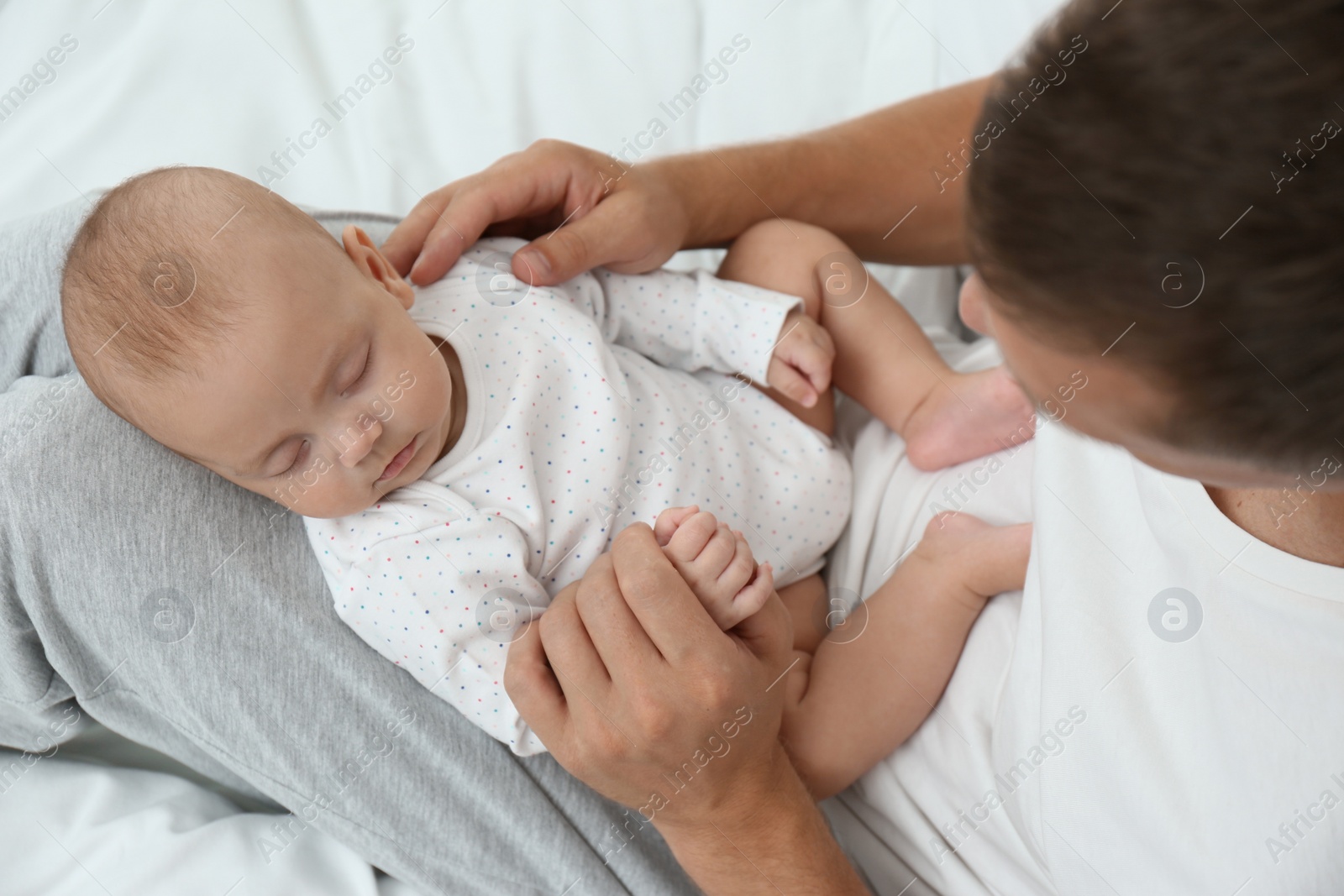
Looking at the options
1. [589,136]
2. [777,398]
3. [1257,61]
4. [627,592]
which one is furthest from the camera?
[589,136]

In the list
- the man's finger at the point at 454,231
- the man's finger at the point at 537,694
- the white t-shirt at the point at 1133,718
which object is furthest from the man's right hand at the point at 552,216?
the white t-shirt at the point at 1133,718

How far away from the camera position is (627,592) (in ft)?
2.83

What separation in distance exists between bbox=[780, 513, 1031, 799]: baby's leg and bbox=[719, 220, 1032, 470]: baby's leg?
0.55ft

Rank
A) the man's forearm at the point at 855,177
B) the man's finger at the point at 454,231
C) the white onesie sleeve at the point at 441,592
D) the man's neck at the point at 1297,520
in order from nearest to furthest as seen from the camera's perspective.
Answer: the man's neck at the point at 1297,520 → the white onesie sleeve at the point at 441,592 → the man's finger at the point at 454,231 → the man's forearm at the point at 855,177

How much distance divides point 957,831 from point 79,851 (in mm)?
1037

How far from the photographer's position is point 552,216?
1.28m

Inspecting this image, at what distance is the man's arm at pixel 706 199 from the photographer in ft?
3.81

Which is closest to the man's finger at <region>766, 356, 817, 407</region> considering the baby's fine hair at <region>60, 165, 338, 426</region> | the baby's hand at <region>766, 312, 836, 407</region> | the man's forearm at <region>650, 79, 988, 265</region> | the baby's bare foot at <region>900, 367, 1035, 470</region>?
the baby's hand at <region>766, 312, 836, 407</region>

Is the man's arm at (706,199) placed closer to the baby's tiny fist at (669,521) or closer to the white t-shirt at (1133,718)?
the baby's tiny fist at (669,521)

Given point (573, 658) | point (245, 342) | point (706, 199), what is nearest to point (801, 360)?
point (706, 199)

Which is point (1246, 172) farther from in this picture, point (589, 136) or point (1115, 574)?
point (589, 136)

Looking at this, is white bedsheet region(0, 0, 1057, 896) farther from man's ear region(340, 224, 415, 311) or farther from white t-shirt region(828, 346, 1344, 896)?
white t-shirt region(828, 346, 1344, 896)

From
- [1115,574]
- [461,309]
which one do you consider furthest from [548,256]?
[1115,574]

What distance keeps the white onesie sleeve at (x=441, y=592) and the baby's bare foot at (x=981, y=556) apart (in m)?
0.50
